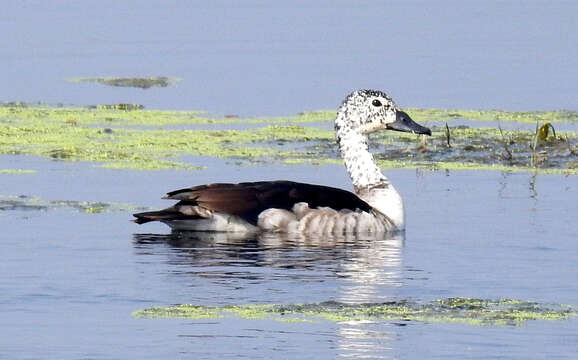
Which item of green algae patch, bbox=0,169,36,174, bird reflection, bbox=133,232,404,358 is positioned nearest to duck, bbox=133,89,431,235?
bird reflection, bbox=133,232,404,358

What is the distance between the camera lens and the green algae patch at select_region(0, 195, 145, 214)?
1770 centimetres

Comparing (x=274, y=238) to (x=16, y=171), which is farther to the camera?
(x=16, y=171)

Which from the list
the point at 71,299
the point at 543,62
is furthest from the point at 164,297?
the point at 543,62

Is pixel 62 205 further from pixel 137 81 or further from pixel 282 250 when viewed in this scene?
pixel 137 81

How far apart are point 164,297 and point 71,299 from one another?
2.15 ft

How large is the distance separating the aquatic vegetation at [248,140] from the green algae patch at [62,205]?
241 centimetres

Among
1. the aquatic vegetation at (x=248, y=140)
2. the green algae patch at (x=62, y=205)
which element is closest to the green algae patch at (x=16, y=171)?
the aquatic vegetation at (x=248, y=140)

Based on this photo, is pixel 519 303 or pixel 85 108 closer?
pixel 519 303

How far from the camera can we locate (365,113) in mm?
18781

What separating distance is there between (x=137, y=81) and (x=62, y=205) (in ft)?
35.5

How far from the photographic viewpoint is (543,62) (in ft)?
101

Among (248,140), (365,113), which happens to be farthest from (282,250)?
(248,140)

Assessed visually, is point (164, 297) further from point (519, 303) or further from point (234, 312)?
point (519, 303)

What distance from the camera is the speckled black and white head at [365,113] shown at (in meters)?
18.8
